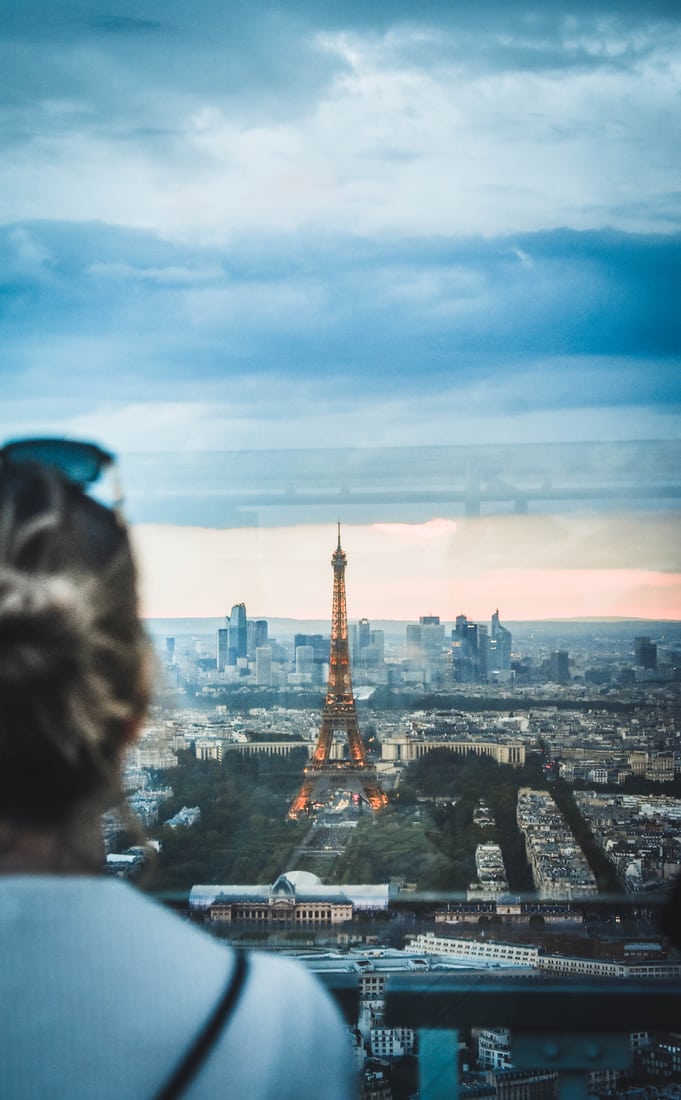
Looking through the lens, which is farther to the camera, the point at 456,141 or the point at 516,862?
the point at 456,141

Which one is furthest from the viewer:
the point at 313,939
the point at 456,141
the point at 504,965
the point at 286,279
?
the point at 286,279

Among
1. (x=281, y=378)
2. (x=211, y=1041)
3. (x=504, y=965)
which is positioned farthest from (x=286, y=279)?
(x=211, y=1041)

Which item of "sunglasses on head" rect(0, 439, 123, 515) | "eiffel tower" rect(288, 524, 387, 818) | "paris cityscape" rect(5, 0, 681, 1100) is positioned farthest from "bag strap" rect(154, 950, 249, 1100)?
"eiffel tower" rect(288, 524, 387, 818)

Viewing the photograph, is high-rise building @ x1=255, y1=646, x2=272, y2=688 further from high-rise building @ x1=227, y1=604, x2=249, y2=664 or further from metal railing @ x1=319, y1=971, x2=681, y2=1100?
metal railing @ x1=319, y1=971, x2=681, y2=1100

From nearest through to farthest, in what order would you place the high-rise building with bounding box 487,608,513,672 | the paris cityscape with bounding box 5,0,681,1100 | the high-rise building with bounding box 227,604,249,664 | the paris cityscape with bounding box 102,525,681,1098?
1. the paris cityscape with bounding box 102,525,681,1098
2. the paris cityscape with bounding box 5,0,681,1100
3. the high-rise building with bounding box 227,604,249,664
4. the high-rise building with bounding box 487,608,513,672

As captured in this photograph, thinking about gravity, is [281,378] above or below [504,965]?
above

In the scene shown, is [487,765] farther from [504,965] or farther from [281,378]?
[281,378]

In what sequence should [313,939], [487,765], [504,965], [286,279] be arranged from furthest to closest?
[286,279] → [487,765] → [313,939] → [504,965]
